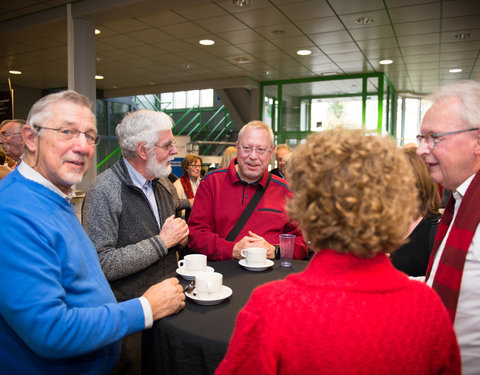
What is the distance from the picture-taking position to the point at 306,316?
0.67 metres

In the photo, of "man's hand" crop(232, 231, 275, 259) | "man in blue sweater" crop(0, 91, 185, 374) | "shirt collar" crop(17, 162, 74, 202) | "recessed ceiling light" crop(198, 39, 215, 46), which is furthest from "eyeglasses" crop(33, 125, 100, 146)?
"recessed ceiling light" crop(198, 39, 215, 46)

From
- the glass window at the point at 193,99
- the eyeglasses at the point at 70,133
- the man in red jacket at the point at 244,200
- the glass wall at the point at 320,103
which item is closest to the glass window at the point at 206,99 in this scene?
the glass window at the point at 193,99

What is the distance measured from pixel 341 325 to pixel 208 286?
2.31 feet

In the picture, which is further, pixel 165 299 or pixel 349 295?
pixel 165 299

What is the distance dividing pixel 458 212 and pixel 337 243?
31.4 inches

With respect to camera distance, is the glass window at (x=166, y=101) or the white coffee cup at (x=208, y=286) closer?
the white coffee cup at (x=208, y=286)

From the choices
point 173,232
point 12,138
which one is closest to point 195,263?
Result: point 173,232

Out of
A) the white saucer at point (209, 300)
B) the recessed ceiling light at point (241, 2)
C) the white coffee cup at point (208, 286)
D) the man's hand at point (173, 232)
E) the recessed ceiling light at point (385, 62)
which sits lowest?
the white saucer at point (209, 300)

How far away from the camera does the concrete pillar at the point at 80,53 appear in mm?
4926

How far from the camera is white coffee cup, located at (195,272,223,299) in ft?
4.26

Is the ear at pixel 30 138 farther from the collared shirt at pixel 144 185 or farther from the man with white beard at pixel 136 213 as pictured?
the collared shirt at pixel 144 185

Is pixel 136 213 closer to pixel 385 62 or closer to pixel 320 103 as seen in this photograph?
pixel 385 62

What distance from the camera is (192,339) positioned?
1.10 meters

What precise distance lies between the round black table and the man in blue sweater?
6 centimetres
